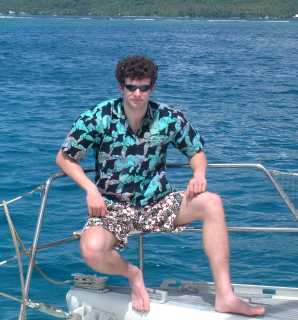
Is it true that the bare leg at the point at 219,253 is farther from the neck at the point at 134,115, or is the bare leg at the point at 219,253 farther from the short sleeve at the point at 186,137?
the neck at the point at 134,115

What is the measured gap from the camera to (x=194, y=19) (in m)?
156

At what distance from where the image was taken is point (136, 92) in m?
4.36

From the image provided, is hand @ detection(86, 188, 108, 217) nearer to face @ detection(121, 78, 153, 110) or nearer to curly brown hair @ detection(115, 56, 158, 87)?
face @ detection(121, 78, 153, 110)

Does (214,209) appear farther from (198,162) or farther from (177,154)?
(177,154)

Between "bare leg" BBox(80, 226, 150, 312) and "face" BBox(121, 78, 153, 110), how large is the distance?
657 millimetres

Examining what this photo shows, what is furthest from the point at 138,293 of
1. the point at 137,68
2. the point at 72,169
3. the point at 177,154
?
the point at 177,154

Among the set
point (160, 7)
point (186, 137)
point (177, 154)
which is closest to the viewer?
point (186, 137)

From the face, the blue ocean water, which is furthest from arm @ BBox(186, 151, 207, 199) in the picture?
the blue ocean water

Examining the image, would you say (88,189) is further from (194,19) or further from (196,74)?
(194,19)

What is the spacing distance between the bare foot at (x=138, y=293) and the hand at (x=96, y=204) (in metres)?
0.32

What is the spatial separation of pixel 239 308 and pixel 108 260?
26.3 inches

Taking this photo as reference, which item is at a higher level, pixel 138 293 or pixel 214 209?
pixel 214 209

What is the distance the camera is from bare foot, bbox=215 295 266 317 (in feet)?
13.6

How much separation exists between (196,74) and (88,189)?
3025 centimetres
